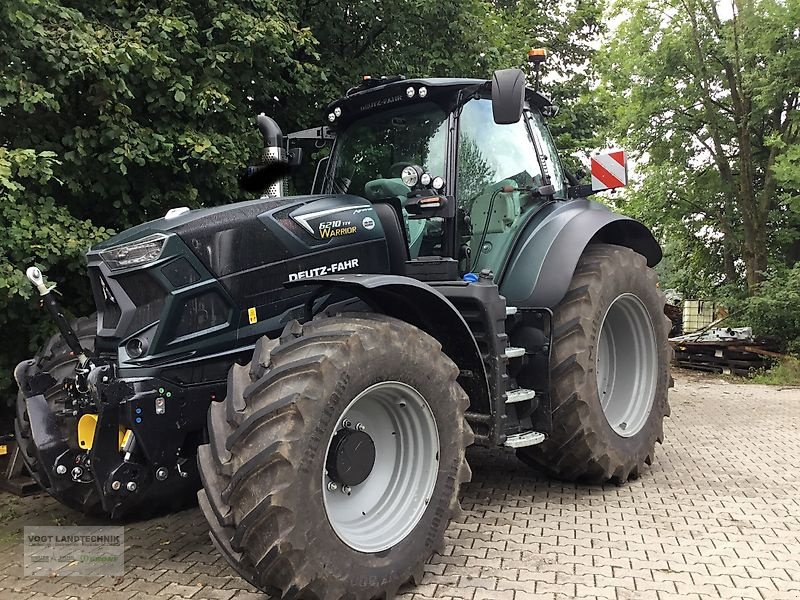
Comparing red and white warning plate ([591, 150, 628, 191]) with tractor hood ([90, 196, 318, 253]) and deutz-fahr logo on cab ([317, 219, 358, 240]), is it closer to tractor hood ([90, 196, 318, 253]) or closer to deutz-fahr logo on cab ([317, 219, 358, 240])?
deutz-fahr logo on cab ([317, 219, 358, 240])

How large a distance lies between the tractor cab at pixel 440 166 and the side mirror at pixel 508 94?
0.26m

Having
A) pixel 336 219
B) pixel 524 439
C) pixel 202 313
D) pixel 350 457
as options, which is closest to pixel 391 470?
pixel 350 457

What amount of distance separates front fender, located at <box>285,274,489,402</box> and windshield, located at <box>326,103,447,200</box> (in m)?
1.02

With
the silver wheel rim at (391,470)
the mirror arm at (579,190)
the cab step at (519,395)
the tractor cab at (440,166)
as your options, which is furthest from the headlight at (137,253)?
the mirror arm at (579,190)

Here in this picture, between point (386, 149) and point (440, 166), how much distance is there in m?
0.44

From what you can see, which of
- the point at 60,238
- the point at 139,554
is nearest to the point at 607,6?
the point at 60,238

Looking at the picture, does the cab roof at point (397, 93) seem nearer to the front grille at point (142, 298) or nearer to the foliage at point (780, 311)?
the front grille at point (142, 298)

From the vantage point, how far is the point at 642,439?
16.0 feet

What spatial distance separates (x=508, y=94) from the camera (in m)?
3.77

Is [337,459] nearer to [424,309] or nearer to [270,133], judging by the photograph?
[424,309]

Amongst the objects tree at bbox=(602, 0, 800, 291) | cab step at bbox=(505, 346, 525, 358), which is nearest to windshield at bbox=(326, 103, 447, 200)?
cab step at bbox=(505, 346, 525, 358)

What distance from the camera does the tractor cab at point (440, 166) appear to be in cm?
425

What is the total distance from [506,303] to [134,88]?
3419mm

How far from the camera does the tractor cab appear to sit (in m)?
4.25
